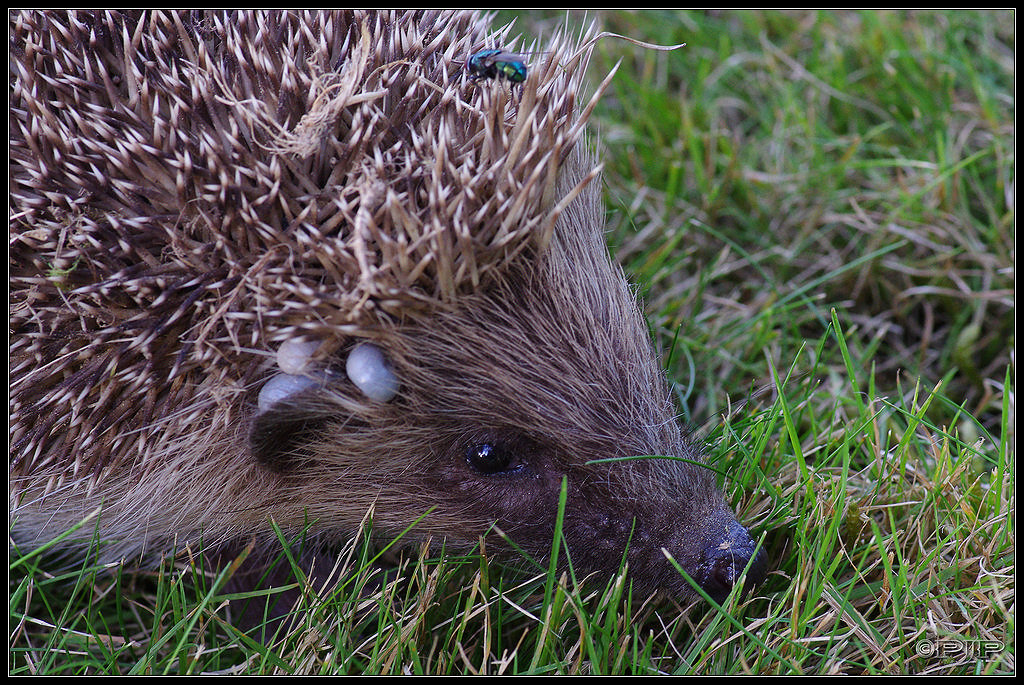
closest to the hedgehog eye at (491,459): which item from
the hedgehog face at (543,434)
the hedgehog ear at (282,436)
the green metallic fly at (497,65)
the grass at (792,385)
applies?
the hedgehog face at (543,434)

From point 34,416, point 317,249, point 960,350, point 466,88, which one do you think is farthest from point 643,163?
point 34,416

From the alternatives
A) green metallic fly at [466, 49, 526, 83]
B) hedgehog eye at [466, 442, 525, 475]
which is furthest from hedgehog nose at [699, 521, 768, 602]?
green metallic fly at [466, 49, 526, 83]

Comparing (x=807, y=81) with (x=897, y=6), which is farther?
(x=807, y=81)

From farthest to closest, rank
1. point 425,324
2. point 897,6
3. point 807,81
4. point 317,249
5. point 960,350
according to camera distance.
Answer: point 807,81, point 897,6, point 960,350, point 425,324, point 317,249

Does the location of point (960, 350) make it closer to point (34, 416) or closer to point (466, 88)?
point (466, 88)

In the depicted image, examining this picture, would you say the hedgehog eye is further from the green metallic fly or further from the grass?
the green metallic fly

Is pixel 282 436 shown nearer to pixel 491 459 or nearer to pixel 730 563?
pixel 491 459

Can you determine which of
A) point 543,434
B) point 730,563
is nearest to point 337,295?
point 543,434

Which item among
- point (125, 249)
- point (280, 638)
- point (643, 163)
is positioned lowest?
point (280, 638)
